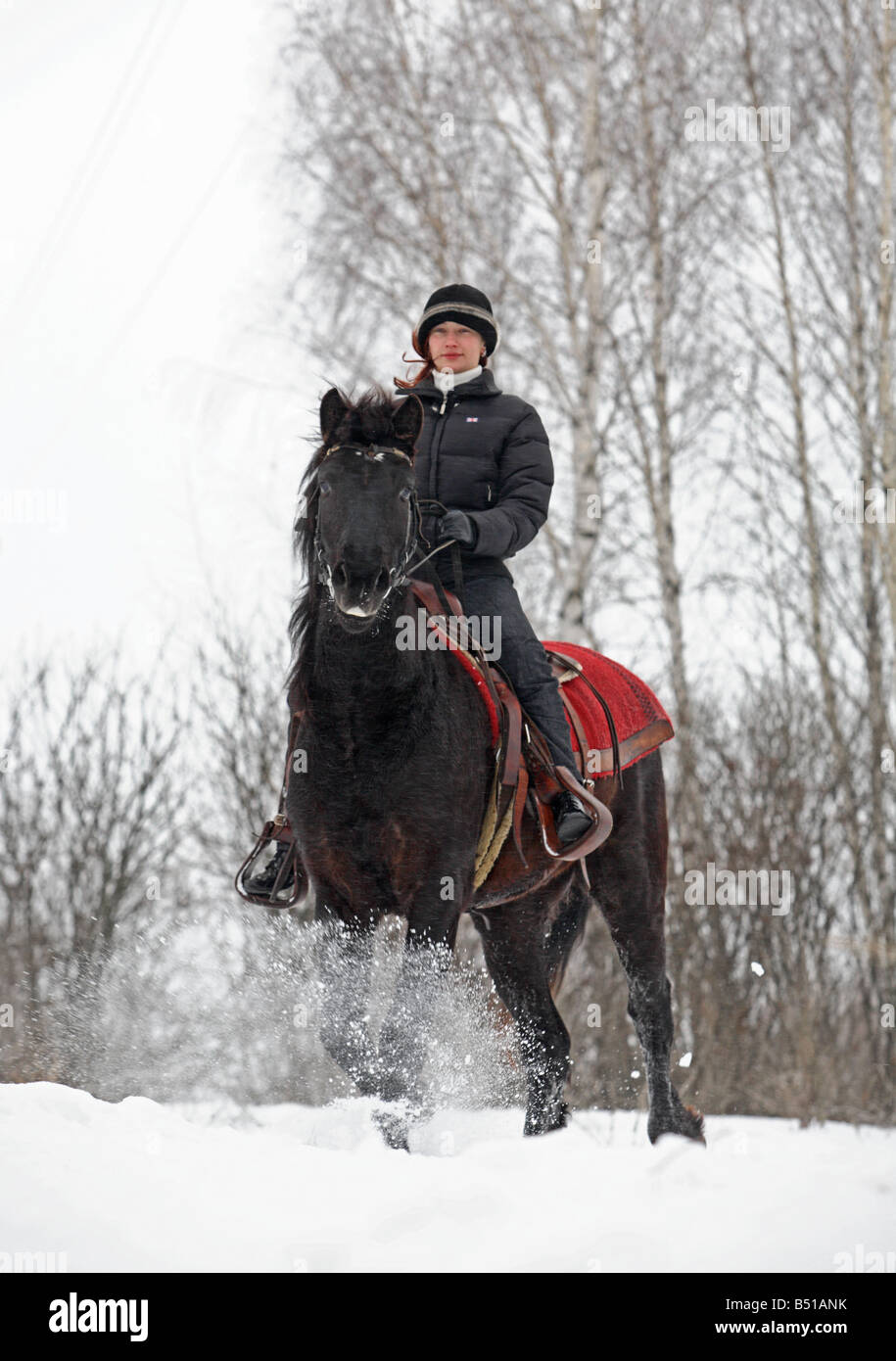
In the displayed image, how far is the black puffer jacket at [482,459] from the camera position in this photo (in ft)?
16.3

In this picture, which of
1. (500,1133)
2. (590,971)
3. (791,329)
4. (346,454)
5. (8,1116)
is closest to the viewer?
(8,1116)

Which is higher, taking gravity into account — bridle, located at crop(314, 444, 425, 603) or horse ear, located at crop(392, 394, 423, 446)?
horse ear, located at crop(392, 394, 423, 446)

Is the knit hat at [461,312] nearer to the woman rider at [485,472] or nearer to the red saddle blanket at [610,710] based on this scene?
the woman rider at [485,472]

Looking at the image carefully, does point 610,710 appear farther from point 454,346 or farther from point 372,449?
point 372,449

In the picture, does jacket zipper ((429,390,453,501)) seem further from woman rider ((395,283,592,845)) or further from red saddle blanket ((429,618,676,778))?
red saddle blanket ((429,618,676,778))

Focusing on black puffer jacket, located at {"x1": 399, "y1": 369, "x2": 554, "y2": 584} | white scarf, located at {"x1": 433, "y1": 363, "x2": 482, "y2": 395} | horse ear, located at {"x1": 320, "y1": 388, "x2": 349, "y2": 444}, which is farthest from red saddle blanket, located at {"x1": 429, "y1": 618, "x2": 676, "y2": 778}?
horse ear, located at {"x1": 320, "y1": 388, "x2": 349, "y2": 444}

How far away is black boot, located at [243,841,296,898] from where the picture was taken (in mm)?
4906

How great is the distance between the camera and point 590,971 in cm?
1123

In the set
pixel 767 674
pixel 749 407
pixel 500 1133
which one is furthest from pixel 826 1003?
pixel 500 1133

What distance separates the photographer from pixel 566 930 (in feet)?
20.1

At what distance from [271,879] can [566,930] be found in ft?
5.62

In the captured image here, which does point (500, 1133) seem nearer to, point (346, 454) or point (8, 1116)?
point (8, 1116)

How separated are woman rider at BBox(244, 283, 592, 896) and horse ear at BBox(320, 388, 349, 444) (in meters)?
0.57
